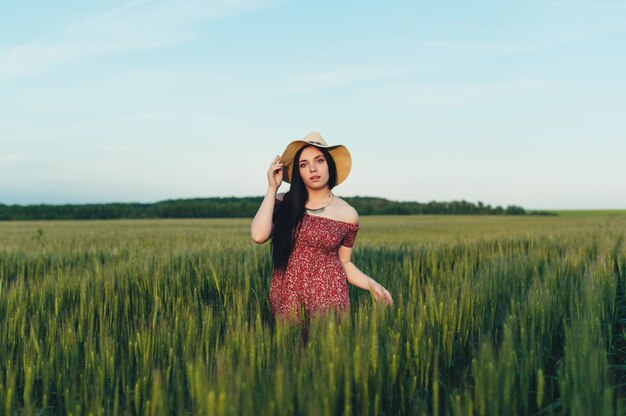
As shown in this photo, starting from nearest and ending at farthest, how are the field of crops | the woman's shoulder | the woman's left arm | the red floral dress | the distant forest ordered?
the field of crops, the woman's left arm, the red floral dress, the woman's shoulder, the distant forest

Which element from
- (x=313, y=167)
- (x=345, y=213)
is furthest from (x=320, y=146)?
(x=345, y=213)

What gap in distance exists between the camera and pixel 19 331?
9.25 ft

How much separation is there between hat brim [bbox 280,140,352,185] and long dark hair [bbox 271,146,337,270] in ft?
0.11

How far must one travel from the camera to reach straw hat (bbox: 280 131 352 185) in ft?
11.0

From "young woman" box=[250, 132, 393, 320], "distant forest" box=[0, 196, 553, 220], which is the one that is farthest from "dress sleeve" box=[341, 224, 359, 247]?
"distant forest" box=[0, 196, 553, 220]

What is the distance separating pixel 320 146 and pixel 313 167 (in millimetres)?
136

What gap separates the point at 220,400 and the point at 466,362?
1338 millimetres

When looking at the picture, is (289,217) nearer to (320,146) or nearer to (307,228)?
(307,228)

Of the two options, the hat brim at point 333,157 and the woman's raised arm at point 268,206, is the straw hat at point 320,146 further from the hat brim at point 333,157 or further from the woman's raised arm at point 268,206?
the woman's raised arm at point 268,206

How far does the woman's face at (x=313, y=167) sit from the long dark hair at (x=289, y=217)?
0.04 metres

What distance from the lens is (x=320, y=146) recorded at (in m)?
3.28

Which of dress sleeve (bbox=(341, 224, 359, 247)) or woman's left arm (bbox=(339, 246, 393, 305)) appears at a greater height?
dress sleeve (bbox=(341, 224, 359, 247))

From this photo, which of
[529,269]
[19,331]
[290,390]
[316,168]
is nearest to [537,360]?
[290,390]

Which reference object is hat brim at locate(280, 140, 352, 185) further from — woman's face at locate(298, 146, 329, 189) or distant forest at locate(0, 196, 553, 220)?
distant forest at locate(0, 196, 553, 220)
